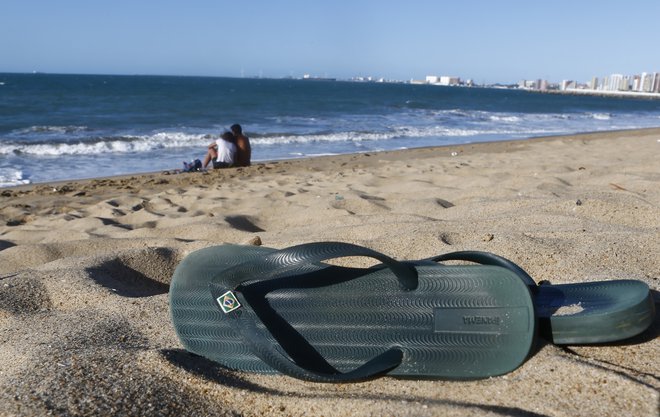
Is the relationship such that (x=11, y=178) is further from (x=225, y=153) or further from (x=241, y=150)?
(x=241, y=150)

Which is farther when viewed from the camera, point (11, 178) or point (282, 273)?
point (11, 178)

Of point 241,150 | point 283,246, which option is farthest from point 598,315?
point 241,150

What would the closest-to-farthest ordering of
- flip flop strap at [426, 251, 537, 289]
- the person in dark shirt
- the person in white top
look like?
flip flop strap at [426, 251, 537, 289] → the person in white top → the person in dark shirt

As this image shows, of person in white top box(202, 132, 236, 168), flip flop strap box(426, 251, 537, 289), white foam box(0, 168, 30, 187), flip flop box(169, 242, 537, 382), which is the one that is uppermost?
flip flop strap box(426, 251, 537, 289)

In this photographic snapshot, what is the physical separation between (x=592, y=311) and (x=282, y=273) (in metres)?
0.81

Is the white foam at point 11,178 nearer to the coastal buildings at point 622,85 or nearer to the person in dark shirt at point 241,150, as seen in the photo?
the person in dark shirt at point 241,150

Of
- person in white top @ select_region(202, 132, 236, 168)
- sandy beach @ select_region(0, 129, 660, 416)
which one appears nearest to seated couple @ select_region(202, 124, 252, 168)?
Result: person in white top @ select_region(202, 132, 236, 168)

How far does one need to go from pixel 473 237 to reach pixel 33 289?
1.83m

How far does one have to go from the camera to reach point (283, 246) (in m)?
3.05

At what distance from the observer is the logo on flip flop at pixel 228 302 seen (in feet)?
5.41

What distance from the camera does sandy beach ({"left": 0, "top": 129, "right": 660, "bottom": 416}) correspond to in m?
1.44

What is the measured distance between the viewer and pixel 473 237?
2852mm

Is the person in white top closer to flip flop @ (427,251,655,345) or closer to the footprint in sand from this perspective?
the footprint in sand

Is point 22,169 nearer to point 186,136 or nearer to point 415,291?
point 186,136
